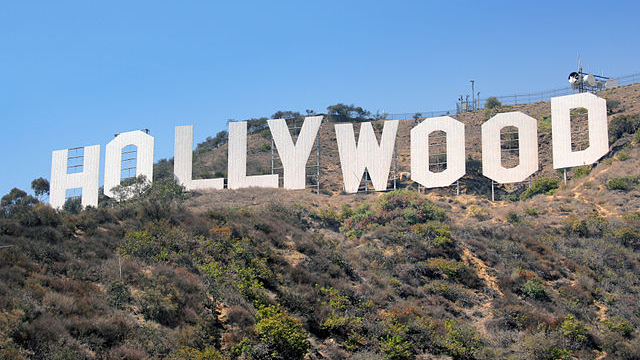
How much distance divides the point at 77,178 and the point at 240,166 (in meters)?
12.6

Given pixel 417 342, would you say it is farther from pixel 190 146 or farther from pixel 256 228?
pixel 190 146

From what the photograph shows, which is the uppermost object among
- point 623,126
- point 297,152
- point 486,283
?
point 623,126

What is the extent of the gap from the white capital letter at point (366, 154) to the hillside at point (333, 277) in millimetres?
2310

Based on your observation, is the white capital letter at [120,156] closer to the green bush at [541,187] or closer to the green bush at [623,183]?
the green bush at [541,187]

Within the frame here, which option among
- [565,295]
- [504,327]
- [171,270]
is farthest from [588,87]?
[171,270]

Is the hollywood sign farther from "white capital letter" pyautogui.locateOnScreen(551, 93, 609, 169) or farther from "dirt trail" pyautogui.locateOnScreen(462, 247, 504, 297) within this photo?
"dirt trail" pyautogui.locateOnScreen(462, 247, 504, 297)

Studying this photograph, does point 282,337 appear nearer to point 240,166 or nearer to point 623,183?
point 240,166

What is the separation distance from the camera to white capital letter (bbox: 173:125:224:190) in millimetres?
45438

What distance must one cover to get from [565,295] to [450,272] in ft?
17.7

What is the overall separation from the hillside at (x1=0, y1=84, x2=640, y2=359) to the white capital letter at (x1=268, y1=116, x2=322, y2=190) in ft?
8.29

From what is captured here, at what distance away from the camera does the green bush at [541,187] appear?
42.5 meters

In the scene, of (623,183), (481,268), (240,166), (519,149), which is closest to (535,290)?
(481,268)

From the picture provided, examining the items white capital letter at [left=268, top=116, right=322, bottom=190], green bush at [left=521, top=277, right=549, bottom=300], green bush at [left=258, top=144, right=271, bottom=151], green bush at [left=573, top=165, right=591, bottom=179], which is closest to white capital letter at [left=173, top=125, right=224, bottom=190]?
white capital letter at [left=268, top=116, right=322, bottom=190]

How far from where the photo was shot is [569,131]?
40.9 m
